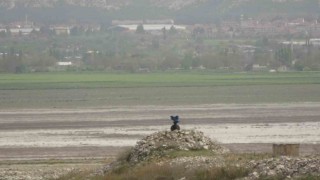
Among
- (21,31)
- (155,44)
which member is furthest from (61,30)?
(155,44)

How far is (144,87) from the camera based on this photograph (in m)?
85.8

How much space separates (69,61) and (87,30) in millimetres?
37194

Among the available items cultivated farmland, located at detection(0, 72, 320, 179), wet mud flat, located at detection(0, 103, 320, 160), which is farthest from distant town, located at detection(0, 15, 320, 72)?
wet mud flat, located at detection(0, 103, 320, 160)

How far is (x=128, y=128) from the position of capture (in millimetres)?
52062

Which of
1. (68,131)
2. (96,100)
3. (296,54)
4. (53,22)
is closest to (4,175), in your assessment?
(68,131)

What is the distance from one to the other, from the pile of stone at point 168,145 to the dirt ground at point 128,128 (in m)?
5.04

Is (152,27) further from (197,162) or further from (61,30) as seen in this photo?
(197,162)

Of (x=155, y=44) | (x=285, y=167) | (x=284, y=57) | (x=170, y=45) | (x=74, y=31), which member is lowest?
(x=284, y=57)

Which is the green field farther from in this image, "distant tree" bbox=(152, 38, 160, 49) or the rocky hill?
"distant tree" bbox=(152, 38, 160, 49)

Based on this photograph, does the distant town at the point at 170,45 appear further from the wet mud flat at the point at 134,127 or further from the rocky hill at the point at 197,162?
the rocky hill at the point at 197,162

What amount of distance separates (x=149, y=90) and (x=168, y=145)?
168ft

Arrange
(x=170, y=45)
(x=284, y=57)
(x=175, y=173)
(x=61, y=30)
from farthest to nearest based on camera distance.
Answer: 1. (x=61, y=30)
2. (x=170, y=45)
3. (x=284, y=57)
4. (x=175, y=173)

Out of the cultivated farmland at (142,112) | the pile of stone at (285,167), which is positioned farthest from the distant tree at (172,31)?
the pile of stone at (285,167)

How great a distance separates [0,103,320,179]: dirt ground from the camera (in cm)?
4303
